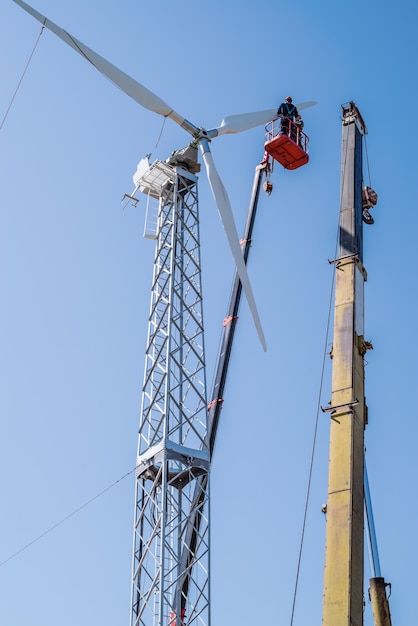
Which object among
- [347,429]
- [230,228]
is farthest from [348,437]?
[230,228]

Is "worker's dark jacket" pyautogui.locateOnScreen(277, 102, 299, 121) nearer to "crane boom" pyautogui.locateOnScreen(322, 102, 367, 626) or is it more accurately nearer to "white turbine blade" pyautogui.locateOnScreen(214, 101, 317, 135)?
"white turbine blade" pyautogui.locateOnScreen(214, 101, 317, 135)

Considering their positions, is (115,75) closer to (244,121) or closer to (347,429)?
(244,121)

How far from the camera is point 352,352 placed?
20.4 meters

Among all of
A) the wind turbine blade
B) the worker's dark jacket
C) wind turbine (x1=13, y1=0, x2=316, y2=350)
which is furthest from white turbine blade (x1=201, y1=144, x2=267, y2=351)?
the worker's dark jacket

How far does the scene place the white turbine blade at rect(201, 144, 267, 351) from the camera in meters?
27.1

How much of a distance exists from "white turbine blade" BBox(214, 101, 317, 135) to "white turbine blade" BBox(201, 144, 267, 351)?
1973 mm

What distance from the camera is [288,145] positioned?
3109cm

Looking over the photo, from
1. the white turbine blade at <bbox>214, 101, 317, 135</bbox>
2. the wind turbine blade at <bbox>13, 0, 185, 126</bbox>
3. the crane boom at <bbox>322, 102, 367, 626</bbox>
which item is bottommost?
the crane boom at <bbox>322, 102, 367, 626</bbox>

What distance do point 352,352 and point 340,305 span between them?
5.35ft

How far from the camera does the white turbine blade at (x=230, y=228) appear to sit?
27.1 meters

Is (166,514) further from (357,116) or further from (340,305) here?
(357,116)

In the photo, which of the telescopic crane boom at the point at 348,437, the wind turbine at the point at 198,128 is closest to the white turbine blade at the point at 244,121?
the wind turbine at the point at 198,128

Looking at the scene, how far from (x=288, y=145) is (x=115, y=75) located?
711 cm

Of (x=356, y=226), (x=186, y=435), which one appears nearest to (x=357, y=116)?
(x=356, y=226)
